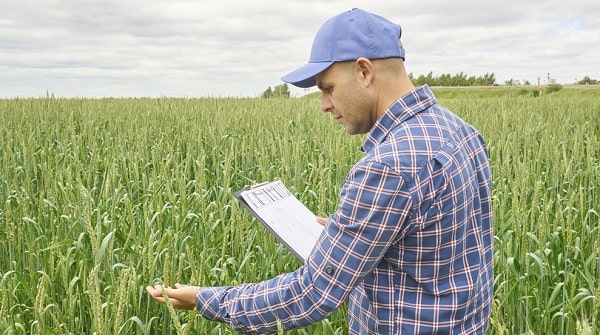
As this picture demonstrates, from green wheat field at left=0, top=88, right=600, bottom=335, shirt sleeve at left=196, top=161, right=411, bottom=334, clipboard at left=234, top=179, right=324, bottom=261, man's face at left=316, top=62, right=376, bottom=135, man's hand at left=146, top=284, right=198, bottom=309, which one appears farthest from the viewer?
green wheat field at left=0, top=88, right=600, bottom=335

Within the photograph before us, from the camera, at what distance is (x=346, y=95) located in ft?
4.91

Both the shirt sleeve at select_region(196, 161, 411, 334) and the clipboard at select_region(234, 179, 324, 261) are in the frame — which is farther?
the clipboard at select_region(234, 179, 324, 261)

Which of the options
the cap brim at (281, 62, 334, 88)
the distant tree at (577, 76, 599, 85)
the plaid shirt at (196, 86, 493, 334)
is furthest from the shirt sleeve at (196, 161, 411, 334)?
the distant tree at (577, 76, 599, 85)

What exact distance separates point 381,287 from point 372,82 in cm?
48

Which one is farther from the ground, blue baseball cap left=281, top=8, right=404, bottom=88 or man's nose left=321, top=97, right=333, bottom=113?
blue baseball cap left=281, top=8, right=404, bottom=88

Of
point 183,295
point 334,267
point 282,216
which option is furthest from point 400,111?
point 183,295

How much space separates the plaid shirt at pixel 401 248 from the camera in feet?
4.56

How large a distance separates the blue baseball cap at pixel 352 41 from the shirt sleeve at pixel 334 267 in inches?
10.0

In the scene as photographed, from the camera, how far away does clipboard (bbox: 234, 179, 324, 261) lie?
1.73 m

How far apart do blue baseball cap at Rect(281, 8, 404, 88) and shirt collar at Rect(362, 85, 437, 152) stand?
0.10 meters

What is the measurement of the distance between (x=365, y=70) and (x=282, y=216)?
567 mm

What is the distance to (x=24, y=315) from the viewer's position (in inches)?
116

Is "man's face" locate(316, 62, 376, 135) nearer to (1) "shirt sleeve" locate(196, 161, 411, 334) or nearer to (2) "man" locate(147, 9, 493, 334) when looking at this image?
(2) "man" locate(147, 9, 493, 334)

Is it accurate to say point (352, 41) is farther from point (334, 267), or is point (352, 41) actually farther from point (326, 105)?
point (334, 267)
